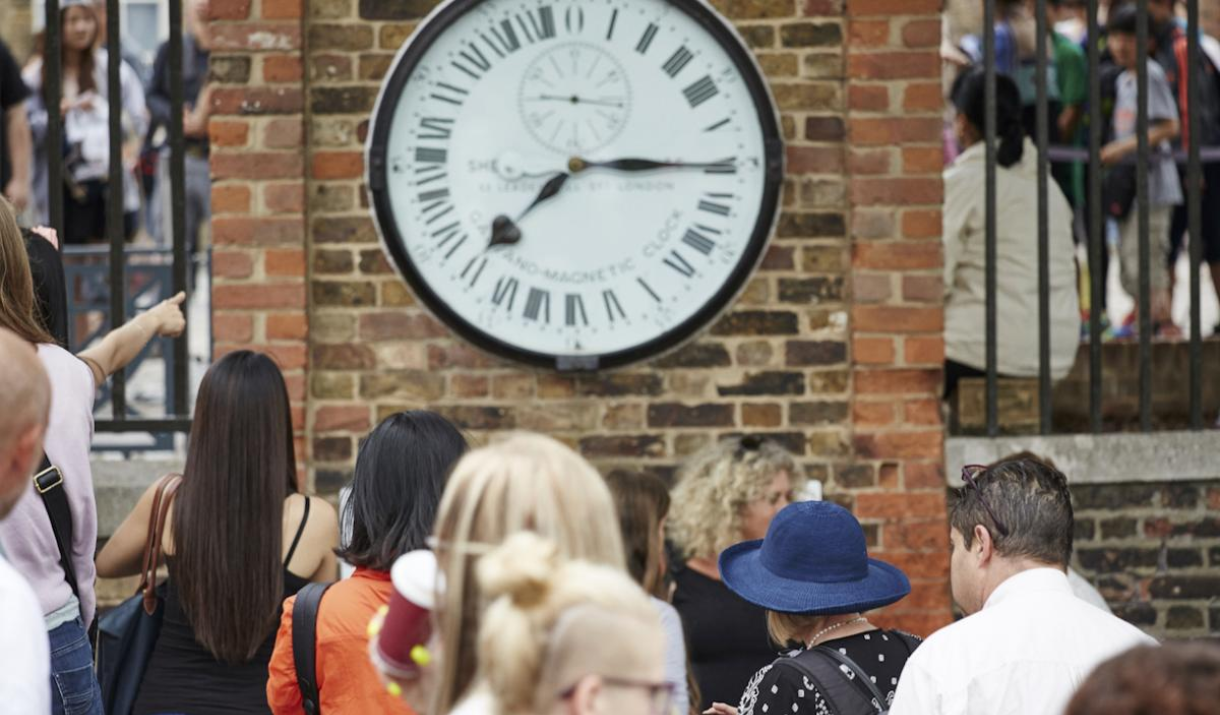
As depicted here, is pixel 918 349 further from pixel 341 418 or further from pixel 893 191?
pixel 341 418

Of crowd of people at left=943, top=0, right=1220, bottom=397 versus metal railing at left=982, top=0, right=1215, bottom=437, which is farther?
crowd of people at left=943, top=0, right=1220, bottom=397

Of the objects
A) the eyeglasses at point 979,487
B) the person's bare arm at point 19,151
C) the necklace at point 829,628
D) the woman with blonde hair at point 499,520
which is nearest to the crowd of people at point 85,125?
the person's bare arm at point 19,151

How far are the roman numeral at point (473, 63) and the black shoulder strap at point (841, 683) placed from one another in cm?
231

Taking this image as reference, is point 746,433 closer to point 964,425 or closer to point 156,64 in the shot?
point 964,425

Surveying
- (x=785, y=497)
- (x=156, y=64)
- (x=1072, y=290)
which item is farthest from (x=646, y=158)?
(x=156, y=64)

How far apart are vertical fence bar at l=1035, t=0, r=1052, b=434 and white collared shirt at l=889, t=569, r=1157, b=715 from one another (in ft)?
6.86

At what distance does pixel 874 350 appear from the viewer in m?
5.30

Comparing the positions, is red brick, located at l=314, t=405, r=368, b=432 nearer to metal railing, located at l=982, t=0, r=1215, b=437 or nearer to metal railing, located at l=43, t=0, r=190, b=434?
metal railing, located at l=43, t=0, r=190, b=434

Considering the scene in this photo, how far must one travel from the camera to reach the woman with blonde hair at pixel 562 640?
2.08 metres

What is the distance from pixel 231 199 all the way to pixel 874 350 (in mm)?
1939

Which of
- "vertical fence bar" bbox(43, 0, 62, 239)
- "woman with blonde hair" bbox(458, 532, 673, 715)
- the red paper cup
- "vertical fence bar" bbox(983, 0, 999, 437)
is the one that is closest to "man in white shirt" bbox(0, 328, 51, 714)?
the red paper cup

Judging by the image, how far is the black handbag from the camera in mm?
4074

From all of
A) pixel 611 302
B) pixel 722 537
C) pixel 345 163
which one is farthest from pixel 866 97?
pixel 345 163

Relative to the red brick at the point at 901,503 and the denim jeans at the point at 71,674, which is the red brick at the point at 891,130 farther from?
the denim jeans at the point at 71,674
